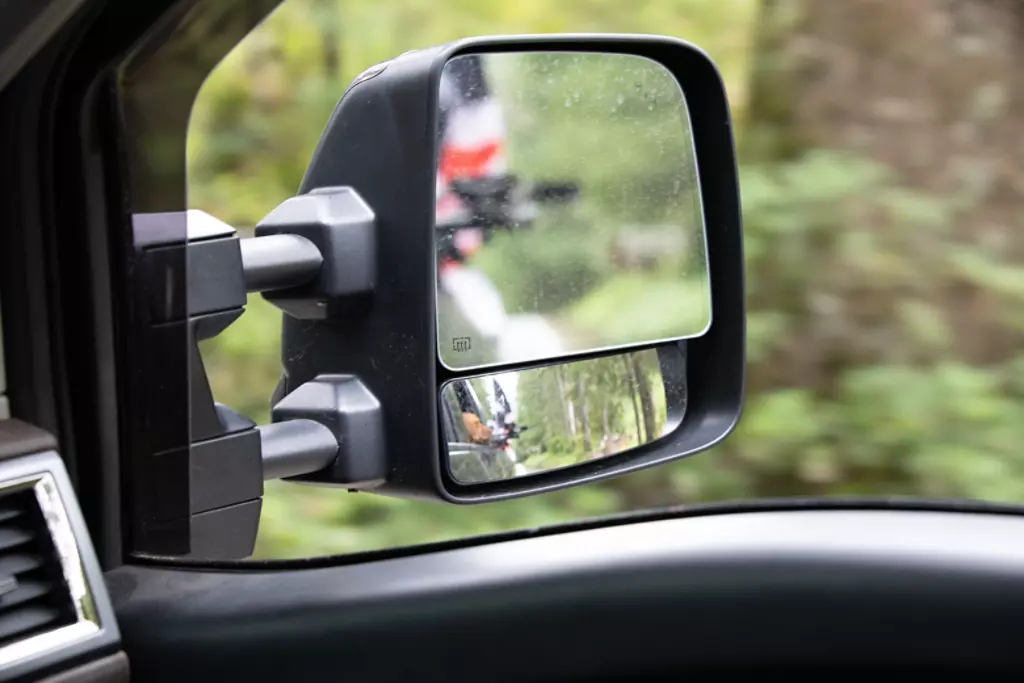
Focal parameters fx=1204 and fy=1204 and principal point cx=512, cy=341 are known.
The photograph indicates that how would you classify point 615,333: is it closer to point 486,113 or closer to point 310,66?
point 486,113

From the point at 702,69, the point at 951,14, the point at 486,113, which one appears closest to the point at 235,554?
the point at 486,113

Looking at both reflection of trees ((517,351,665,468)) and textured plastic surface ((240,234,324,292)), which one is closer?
textured plastic surface ((240,234,324,292))

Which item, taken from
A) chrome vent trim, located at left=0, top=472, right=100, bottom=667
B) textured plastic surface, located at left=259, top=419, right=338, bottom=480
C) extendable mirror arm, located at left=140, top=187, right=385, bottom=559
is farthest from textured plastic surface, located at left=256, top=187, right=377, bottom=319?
chrome vent trim, located at left=0, top=472, right=100, bottom=667

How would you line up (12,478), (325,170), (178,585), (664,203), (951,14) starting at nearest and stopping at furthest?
1. (12,478)
2. (325,170)
3. (178,585)
4. (664,203)
5. (951,14)

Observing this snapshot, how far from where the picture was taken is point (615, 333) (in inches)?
56.2

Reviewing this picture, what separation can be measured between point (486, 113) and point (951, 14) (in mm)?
2401

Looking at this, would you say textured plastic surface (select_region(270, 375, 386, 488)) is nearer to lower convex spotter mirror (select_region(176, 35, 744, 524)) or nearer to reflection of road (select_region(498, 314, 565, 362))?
lower convex spotter mirror (select_region(176, 35, 744, 524))

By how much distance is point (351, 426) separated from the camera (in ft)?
4.07

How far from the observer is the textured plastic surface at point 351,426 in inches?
48.5

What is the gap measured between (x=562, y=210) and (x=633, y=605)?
0.58 metres

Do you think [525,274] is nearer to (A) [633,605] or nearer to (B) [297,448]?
(B) [297,448]

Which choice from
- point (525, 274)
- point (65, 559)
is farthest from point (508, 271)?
point (65, 559)

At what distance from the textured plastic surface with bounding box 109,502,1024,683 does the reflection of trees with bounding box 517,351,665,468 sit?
10.2 inches

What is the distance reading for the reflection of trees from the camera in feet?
4.32
